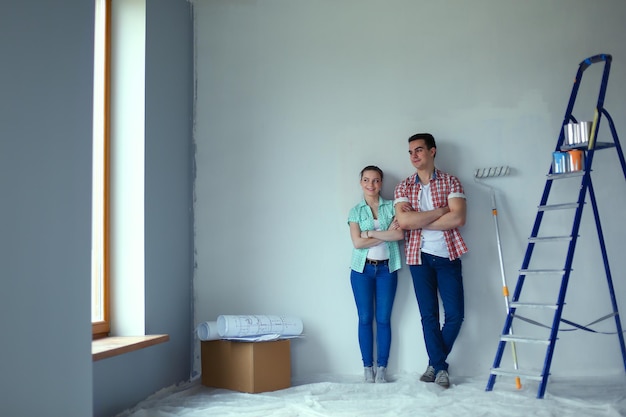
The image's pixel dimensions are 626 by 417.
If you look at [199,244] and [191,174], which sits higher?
[191,174]

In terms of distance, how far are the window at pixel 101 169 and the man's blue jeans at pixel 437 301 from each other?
2017 millimetres

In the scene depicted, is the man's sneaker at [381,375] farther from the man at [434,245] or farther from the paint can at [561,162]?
the paint can at [561,162]

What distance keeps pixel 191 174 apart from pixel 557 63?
279cm

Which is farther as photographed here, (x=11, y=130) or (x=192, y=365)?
(x=192, y=365)

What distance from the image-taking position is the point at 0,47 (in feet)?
6.99

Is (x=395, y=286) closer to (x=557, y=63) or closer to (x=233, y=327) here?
(x=233, y=327)

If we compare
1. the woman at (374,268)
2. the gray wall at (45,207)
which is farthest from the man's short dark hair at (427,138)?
the gray wall at (45,207)

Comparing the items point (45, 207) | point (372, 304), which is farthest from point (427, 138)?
point (45, 207)

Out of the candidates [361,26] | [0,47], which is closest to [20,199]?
[0,47]

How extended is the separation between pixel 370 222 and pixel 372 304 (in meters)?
0.58

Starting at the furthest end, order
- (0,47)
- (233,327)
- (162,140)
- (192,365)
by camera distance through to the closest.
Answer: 1. (192,365)
2. (162,140)
3. (233,327)
4. (0,47)

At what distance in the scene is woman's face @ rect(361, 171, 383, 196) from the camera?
166 inches

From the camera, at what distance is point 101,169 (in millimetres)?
3695

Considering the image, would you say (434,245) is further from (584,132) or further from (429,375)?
(584,132)
